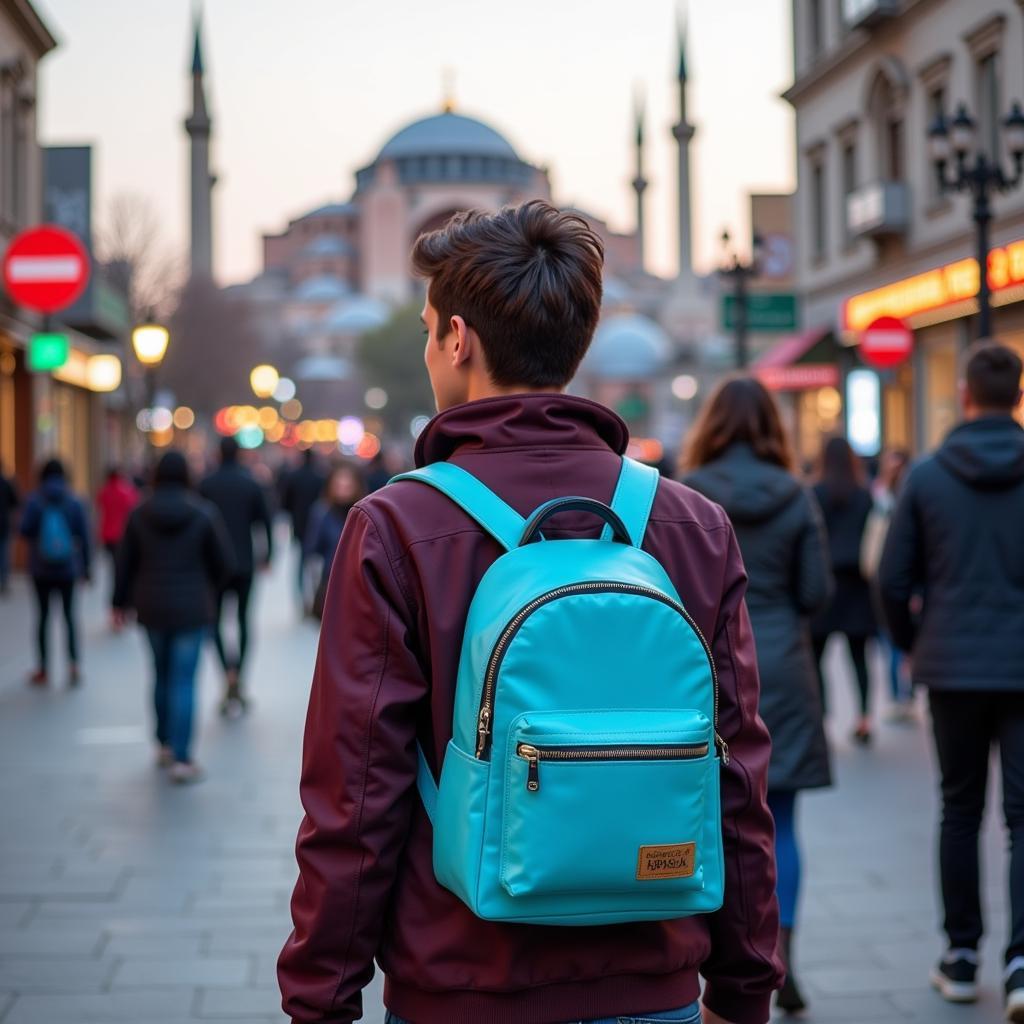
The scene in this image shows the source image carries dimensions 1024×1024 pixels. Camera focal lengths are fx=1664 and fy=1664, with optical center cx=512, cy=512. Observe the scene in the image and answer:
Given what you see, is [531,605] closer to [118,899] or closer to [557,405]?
[557,405]

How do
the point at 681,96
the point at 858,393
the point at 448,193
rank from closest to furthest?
the point at 858,393 → the point at 681,96 → the point at 448,193

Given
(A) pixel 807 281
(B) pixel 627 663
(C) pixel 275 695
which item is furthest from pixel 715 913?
(A) pixel 807 281

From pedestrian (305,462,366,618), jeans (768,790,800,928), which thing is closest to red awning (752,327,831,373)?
pedestrian (305,462,366,618)

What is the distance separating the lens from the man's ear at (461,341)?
7.88ft

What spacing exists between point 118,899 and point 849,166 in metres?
24.5

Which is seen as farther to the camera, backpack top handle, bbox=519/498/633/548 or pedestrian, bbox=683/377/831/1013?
pedestrian, bbox=683/377/831/1013

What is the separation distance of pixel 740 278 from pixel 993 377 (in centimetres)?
1759

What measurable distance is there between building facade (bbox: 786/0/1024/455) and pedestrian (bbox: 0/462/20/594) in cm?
1297

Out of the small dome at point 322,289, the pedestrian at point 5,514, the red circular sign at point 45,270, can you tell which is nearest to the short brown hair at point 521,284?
the red circular sign at point 45,270

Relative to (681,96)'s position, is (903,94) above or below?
below

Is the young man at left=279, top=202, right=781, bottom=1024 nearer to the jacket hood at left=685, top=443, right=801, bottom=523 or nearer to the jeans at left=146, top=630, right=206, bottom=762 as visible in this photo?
the jacket hood at left=685, top=443, right=801, bottom=523

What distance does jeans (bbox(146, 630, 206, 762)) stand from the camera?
29.9 ft

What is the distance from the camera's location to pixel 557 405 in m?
2.41

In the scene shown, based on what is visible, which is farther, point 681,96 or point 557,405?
point 681,96
